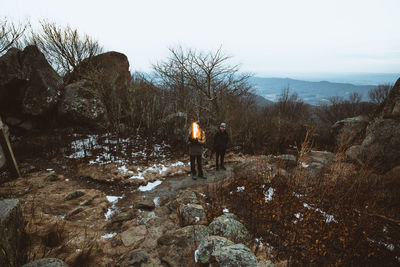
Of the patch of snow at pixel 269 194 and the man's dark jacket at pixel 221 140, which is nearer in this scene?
the patch of snow at pixel 269 194

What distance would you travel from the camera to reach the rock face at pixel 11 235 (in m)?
2.49

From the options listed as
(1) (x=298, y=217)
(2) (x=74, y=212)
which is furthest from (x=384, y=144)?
(2) (x=74, y=212)

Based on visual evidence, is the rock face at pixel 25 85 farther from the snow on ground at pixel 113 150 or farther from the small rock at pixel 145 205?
the small rock at pixel 145 205

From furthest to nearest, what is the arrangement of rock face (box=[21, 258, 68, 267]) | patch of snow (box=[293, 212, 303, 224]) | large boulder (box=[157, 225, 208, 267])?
1. patch of snow (box=[293, 212, 303, 224])
2. large boulder (box=[157, 225, 208, 267])
3. rock face (box=[21, 258, 68, 267])

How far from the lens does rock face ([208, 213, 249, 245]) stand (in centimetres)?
384

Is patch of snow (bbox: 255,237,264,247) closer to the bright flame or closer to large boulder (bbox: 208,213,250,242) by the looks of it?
large boulder (bbox: 208,213,250,242)

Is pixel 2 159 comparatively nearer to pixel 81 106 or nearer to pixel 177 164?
pixel 81 106

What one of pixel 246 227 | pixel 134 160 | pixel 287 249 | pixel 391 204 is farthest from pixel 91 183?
pixel 391 204

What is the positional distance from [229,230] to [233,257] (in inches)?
47.0

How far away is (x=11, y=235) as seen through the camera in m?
2.77

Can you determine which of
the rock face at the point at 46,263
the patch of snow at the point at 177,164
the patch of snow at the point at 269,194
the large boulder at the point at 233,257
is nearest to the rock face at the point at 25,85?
the patch of snow at the point at 177,164

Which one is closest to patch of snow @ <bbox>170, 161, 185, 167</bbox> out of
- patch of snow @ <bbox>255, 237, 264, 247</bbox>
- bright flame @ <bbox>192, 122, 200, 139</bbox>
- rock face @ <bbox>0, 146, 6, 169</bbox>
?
bright flame @ <bbox>192, 122, 200, 139</bbox>

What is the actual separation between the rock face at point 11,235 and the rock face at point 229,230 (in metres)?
3.31

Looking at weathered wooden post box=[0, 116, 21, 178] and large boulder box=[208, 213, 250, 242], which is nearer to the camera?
large boulder box=[208, 213, 250, 242]
